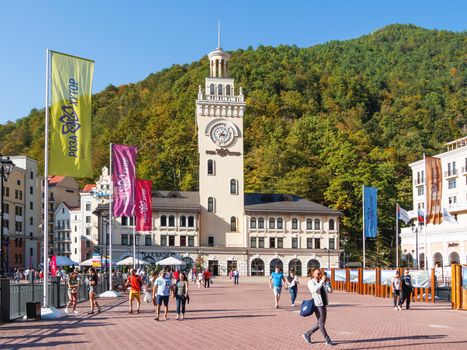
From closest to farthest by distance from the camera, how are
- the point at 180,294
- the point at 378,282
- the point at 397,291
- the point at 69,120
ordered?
the point at 180,294 < the point at 69,120 < the point at 397,291 < the point at 378,282

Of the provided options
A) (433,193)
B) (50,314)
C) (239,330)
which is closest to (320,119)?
(433,193)

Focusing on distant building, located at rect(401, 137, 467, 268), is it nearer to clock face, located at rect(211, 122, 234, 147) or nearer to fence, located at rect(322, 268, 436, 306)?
fence, located at rect(322, 268, 436, 306)

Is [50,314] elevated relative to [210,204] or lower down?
lower down

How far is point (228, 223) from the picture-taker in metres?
84.9

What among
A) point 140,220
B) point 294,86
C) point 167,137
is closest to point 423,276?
point 140,220

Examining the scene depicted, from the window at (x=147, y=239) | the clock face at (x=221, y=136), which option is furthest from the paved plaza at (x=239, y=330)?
the clock face at (x=221, y=136)

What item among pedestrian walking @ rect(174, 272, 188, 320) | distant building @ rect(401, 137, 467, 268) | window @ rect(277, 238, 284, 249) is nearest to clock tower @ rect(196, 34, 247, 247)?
window @ rect(277, 238, 284, 249)

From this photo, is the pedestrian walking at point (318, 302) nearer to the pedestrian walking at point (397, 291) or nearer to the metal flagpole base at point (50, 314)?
the metal flagpole base at point (50, 314)

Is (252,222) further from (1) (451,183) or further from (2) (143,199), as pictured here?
(2) (143,199)

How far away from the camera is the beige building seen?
274 ft

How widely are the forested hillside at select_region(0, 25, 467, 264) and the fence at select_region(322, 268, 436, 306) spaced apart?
4688cm

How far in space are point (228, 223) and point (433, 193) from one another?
45693 millimetres

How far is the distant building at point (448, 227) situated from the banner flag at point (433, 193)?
2126 cm

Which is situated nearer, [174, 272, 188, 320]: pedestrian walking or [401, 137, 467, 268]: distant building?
[174, 272, 188, 320]: pedestrian walking
